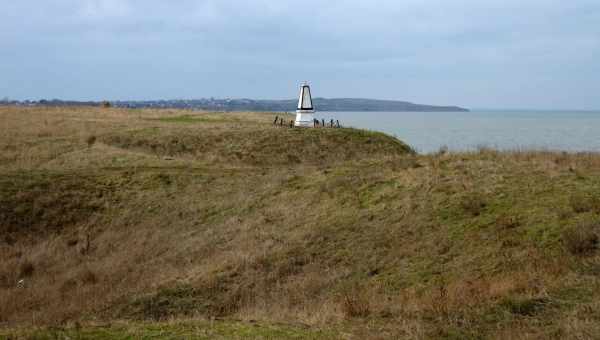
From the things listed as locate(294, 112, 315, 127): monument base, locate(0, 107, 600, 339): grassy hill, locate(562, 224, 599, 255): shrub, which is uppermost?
locate(294, 112, 315, 127): monument base

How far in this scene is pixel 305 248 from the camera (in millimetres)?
17109

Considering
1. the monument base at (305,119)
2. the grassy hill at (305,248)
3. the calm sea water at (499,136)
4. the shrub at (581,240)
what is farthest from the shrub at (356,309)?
the monument base at (305,119)

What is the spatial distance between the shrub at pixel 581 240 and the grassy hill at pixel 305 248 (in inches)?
1.8

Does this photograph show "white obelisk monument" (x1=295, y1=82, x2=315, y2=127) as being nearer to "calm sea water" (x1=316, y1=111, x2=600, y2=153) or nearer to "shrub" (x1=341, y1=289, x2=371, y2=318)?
"calm sea water" (x1=316, y1=111, x2=600, y2=153)

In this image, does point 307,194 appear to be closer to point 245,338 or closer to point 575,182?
point 575,182

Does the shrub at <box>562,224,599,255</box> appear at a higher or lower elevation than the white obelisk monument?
lower

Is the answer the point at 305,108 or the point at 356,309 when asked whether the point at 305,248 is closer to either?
the point at 356,309

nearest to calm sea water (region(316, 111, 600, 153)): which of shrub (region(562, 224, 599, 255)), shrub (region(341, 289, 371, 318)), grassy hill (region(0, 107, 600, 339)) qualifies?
grassy hill (region(0, 107, 600, 339))

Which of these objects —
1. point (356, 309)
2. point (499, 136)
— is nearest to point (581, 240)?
point (356, 309)

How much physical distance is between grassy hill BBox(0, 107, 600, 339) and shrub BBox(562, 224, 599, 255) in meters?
0.05

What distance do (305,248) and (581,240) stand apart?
7.46 metres

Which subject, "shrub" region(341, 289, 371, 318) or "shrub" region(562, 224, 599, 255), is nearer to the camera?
"shrub" region(341, 289, 371, 318)

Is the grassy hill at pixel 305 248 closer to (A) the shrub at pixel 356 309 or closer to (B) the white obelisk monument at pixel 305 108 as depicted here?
(A) the shrub at pixel 356 309

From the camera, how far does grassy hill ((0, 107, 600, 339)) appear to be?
9.10 metres
